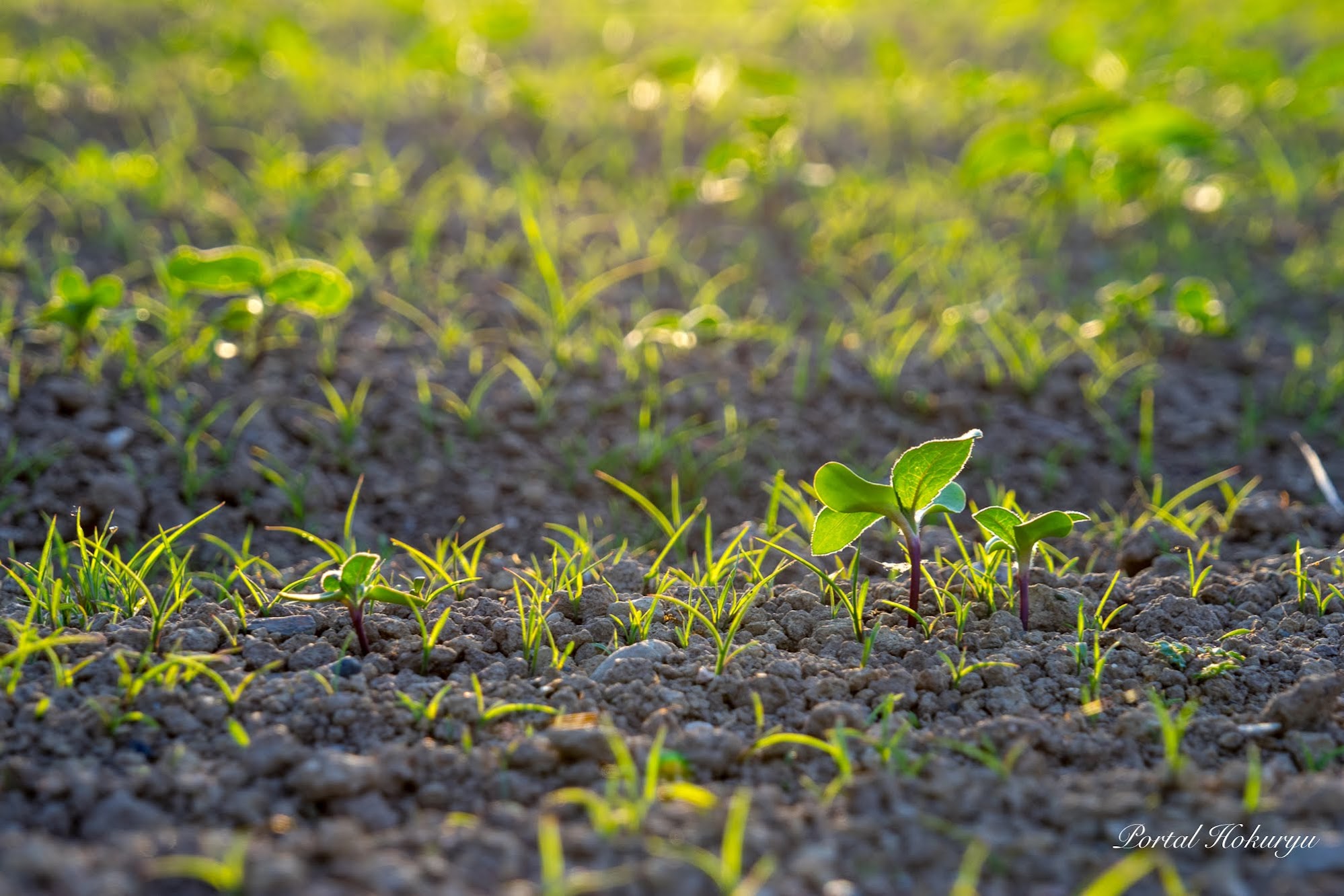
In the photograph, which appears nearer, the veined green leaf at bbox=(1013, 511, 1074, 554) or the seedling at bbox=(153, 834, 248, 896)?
the seedling at bbox=(153, 834, 248, 896)

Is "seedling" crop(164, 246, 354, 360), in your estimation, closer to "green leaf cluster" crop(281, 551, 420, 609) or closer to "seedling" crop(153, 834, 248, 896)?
"green leaf cluster" crop(281, 551, 420, 609)

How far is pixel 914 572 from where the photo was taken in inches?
68.2

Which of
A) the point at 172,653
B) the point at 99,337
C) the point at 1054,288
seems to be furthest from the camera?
the point at 1054,288

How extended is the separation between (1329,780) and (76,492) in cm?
221

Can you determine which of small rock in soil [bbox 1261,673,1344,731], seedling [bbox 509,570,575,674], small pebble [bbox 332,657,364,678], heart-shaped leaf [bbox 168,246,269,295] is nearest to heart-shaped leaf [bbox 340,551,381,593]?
small pebble [bbox 332,657,364,678]

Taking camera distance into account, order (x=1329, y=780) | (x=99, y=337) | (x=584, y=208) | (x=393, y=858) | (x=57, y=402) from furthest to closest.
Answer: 1. (x=584, y=208)
2. (x=99, y=337)
3. (x=57, y=402)
4. (x=1329, y=780)
5. (x=393, y=858)

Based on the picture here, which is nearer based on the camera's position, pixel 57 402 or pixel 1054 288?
pixel 57 402

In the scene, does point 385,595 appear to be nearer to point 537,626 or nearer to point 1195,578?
point 537,626

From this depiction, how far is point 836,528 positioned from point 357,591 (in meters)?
0.73

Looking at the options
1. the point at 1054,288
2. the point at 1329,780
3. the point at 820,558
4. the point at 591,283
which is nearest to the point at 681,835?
the point at 1329,780

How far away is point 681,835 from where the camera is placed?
4.06 feet

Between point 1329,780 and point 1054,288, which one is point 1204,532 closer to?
point 1329,780

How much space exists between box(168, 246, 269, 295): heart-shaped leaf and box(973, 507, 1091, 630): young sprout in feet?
5.26

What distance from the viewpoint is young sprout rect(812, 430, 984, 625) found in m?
1.63
